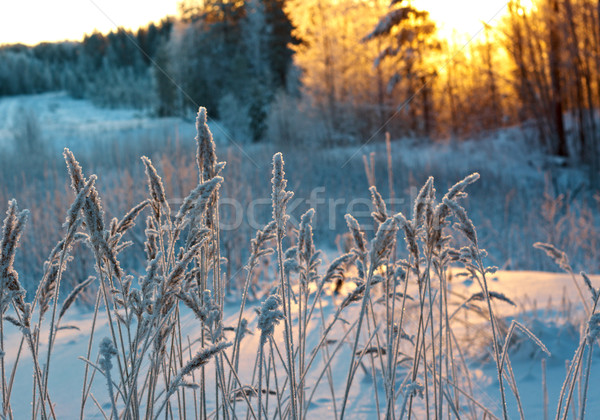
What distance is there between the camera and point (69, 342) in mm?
2459

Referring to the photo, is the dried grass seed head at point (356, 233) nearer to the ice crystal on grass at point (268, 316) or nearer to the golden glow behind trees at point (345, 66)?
the ice crystal on grass at point (268, 316)

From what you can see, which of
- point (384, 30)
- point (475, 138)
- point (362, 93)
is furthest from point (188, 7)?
point (475, 138)

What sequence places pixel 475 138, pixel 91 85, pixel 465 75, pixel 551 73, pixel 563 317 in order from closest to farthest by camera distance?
pixel 563 317 < pixel 551 73 < pixel 475 138 < pixel 465 75 < pixel 91 85

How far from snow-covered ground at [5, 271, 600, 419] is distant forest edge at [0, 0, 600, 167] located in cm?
325

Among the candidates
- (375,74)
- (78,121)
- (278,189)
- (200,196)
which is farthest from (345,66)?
(200,196)

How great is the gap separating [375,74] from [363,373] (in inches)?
563

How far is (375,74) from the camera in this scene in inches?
609

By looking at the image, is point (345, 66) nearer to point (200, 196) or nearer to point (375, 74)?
point (375, 74)

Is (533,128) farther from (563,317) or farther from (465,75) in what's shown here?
(563,317)

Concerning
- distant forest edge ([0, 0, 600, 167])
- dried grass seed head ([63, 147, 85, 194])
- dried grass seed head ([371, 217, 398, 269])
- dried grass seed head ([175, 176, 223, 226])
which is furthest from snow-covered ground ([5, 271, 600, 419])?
distant forest edge ([0, 0, 600, 167])

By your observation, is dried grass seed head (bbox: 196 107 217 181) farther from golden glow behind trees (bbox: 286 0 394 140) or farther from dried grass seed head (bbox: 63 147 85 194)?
golden glow behind trees (bbox: 286 0 394 140)

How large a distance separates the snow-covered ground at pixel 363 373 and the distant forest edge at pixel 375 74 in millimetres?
3253

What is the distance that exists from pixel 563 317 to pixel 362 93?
13848mm

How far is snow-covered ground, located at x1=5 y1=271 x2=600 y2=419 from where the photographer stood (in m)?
1.74
